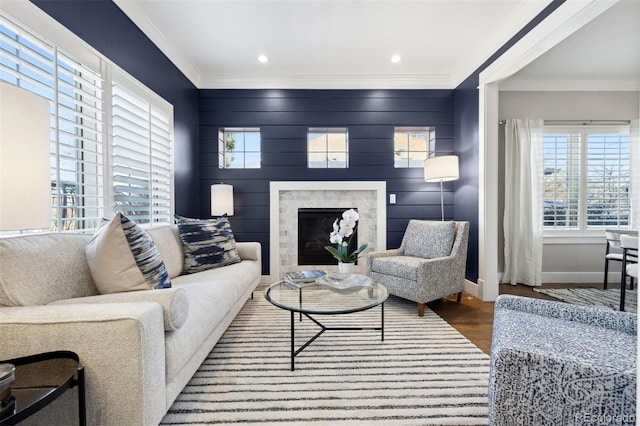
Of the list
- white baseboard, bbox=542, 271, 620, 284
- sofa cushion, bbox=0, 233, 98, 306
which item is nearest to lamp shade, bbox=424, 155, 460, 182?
white baseboard, bbox=542, 271, 620, 284

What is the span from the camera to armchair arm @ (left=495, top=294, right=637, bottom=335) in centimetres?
120

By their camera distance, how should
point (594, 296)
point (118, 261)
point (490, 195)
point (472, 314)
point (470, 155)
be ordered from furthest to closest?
point (470, 155), point (594, 296), point (490, 195), point (472, 314), point (118, 261)

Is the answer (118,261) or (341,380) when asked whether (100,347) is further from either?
(341,380)

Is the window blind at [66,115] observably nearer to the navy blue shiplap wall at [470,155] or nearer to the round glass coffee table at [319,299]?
the round glass coffee table at [319,299]

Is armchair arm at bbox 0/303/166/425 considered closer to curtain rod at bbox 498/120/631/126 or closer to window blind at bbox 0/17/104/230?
window blind at bbox 0/17/104/230

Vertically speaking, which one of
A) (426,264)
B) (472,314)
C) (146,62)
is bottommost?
(472,314)

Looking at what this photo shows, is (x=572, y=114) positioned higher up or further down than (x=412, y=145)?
higher up

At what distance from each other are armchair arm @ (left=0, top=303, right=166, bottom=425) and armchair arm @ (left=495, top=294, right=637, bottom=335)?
1601 mm

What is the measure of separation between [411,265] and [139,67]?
302 cm

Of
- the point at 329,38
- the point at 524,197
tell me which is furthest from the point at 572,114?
the point at 329,38

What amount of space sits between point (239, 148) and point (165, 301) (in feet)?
9.88

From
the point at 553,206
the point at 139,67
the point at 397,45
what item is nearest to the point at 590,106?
the point at 553,206

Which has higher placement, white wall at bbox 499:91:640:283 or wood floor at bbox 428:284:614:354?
white wall at bbox 499:91:640:283

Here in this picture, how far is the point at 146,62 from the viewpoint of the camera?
2.61 m
